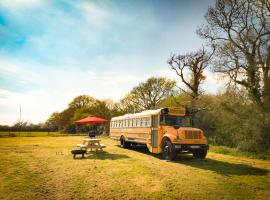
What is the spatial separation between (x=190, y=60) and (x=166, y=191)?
84.0ft

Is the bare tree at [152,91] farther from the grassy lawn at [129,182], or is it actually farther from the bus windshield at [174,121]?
the grassy lawn at [129,182]

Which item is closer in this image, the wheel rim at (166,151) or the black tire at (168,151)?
the black tire at (168,151)

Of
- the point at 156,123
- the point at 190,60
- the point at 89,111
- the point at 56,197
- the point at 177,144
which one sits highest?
the point at 190,60

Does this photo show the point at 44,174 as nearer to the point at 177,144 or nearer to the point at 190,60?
the point at 177,144

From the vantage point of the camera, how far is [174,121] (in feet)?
49.2

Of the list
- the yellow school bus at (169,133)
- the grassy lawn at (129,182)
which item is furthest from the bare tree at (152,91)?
the grassy lawn at (129,182)

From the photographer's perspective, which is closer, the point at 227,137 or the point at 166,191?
the point at 166,191

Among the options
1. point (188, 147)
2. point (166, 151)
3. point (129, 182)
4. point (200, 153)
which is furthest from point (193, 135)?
point (129, 182)

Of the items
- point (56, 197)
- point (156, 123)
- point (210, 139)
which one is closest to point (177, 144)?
point (156, 123)

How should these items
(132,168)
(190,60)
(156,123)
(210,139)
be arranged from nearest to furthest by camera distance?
(132,168) → (156,123) → (210,139) → (190,60)

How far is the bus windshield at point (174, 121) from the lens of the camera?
14.8 meters

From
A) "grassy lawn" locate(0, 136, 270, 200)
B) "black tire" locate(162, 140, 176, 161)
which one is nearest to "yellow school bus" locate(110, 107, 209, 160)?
"black tire" locate(162, 140, 176, 161)

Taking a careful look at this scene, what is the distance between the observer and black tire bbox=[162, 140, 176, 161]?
1324 cm

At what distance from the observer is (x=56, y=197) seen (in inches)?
270
